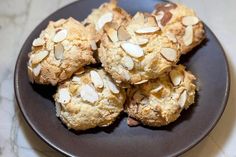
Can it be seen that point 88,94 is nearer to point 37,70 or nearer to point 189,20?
point 37,70

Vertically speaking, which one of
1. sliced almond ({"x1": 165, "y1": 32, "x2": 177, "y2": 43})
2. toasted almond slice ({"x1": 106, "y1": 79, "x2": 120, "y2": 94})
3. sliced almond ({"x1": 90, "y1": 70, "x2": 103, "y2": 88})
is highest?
sliced almond ({"x1": 165, "y1": 32, "x2": 177, "y2": 43})

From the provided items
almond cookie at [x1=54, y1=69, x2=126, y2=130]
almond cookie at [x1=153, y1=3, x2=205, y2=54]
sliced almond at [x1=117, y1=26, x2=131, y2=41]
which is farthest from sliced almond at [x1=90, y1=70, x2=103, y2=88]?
almond cookie at [x1=153, y1=3, x2=205, y2=54]

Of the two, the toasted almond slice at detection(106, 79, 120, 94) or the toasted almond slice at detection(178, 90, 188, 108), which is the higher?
the toasted almond slice at detection(106, 79, 120, 94)

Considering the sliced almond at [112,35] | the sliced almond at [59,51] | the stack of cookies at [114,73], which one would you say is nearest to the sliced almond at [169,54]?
the stack of cookies at [114,73]

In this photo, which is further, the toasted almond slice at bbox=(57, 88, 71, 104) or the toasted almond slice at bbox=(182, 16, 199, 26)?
the toasted almond slice at bbox=(182, 16, 199, 26)

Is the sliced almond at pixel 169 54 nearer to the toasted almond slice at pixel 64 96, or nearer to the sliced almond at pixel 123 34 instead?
the sliced almond at pixel 123 34

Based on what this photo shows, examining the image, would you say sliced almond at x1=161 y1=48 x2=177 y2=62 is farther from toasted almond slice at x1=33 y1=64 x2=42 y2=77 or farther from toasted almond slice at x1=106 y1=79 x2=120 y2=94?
toasted almond slice at x1=33 y1=64 x2=42 y2=77
